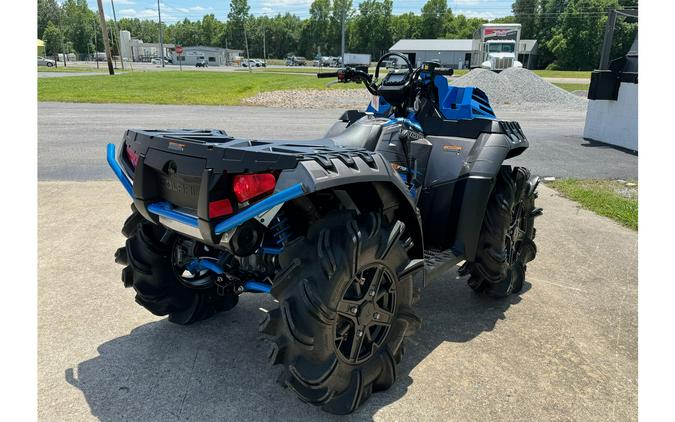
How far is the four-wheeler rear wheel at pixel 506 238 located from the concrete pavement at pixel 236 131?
588 centimetres

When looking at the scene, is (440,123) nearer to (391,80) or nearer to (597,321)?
(391,80)

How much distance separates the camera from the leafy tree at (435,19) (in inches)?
3937


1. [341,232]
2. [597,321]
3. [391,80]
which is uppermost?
[391,80]

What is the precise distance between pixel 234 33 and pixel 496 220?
115 meters

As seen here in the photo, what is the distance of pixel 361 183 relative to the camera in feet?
8.98

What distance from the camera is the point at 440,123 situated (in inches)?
163

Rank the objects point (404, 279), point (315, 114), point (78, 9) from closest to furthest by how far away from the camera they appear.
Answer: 1. point (404, 279)
2. point (315, 114)
3. point (78, 9)

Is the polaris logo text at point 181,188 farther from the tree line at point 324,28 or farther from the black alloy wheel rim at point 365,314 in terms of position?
the tree line at point 324,28

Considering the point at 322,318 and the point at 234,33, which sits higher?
the point at 234,33

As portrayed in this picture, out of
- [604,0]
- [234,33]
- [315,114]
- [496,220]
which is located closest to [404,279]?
[496,220]

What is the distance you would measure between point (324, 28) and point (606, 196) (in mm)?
105384

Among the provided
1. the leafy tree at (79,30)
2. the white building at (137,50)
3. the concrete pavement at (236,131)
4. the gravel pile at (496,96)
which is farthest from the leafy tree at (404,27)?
the concrete pavement at (236,131)

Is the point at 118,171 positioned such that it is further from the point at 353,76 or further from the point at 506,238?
the point at 506,238

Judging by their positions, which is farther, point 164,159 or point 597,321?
point 597,321
